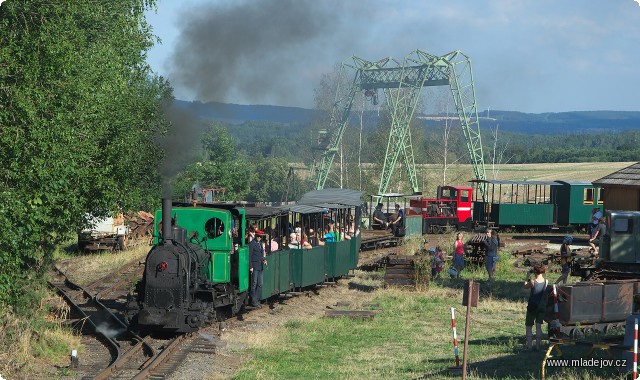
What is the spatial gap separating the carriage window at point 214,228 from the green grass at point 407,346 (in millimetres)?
2420

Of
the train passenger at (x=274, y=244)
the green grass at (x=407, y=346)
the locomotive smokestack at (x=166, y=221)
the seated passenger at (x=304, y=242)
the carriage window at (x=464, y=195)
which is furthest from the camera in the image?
the carriage window at (x=464, y=195)

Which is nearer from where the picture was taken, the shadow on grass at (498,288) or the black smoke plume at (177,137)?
the shadow on grass at (498,288)

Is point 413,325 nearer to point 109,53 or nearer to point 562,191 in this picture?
point 109,53

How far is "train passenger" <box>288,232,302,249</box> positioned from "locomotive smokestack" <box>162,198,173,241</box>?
6391mm

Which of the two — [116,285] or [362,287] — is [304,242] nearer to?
[362,287]

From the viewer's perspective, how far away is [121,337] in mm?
18516

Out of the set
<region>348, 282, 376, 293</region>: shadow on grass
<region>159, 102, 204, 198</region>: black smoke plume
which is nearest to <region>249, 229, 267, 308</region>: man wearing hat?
<region>348, 282, 376, 293</region>: shadow on grass

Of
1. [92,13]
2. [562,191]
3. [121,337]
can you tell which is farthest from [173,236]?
[562,191]

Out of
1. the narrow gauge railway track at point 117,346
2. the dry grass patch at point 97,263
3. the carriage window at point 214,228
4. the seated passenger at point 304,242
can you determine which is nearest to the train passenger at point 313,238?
the seated passenger at point 304,242

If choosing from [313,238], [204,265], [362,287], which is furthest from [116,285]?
[204,265]

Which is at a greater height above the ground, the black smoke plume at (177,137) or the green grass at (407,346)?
the black smoke plume at (177,137)

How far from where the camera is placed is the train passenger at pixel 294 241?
77.2 ft

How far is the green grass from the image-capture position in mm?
14750

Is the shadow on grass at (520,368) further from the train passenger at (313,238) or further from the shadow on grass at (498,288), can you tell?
the train passenger at (313,238)
